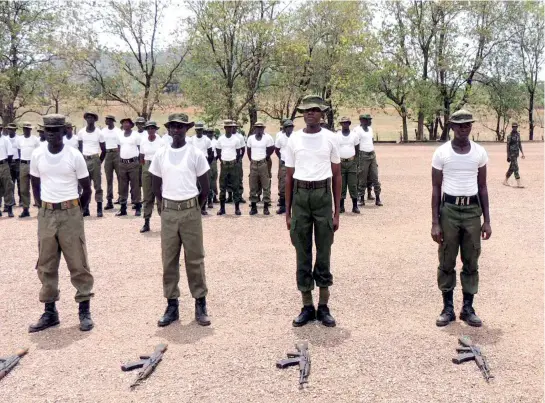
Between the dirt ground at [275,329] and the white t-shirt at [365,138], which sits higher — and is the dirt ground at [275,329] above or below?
below

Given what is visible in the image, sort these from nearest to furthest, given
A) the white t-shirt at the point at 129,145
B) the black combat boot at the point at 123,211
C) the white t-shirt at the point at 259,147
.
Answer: the white t-shirt at the point at 129,145, the black combat boot at the point at 123,211, the white t-shirt at the point at 259,147

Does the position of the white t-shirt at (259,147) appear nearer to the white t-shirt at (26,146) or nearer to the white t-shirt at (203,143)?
the white t-shirt at (203,143)

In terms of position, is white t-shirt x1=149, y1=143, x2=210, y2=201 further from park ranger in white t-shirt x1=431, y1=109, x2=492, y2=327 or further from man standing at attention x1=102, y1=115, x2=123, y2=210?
man standing at attention x1=102, y1=115, x2=123, y2=210

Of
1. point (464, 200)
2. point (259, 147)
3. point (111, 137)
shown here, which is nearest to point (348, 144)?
point (259, 147)

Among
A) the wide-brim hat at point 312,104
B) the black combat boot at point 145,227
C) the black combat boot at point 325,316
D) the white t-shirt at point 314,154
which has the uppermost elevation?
the wide-brim hat at point 312,104

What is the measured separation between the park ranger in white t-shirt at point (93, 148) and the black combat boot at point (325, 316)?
7.00 metres

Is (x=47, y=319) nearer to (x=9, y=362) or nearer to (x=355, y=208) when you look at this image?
(x=9, y=362)

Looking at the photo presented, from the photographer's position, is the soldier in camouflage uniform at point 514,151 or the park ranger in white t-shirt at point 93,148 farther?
the soldier in camouflage uniform at point 514,151

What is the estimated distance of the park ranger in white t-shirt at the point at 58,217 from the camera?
5012 mm

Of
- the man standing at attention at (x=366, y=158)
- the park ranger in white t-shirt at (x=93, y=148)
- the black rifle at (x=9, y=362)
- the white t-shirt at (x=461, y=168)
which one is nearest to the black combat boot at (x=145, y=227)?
the park ranger in white t-shirt at (x=93, y=148)

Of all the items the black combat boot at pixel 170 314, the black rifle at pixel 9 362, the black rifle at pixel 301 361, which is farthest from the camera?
the black combat boot at pixel 170 314

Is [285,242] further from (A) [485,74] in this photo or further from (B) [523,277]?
(A) [485,74]

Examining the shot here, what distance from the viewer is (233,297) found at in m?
6.00

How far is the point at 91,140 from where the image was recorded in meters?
10.8
